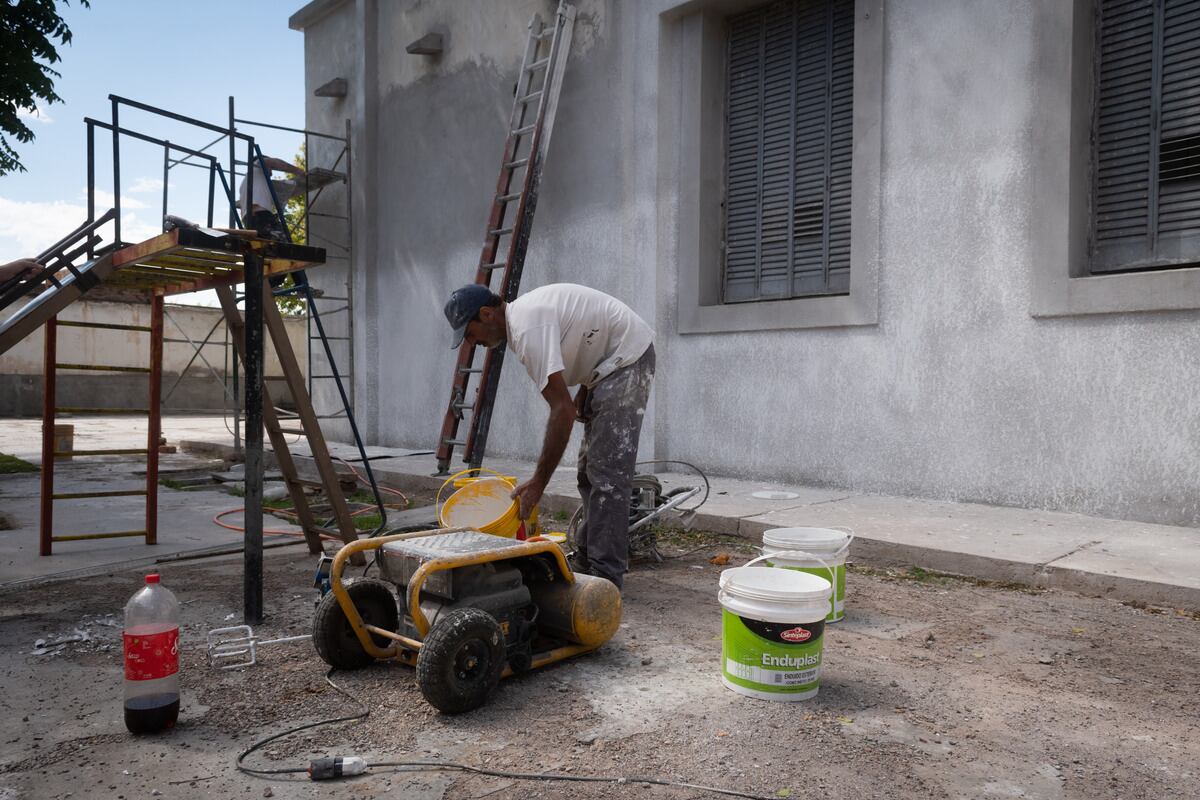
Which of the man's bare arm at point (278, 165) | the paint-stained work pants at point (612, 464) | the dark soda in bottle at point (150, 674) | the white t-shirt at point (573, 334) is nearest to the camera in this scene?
the dark soda in bottle at point (150, 674)

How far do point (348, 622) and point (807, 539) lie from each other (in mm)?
1963

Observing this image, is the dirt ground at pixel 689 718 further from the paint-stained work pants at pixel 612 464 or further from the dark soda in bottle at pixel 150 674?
the paint-stained work pants at pixel 612 464

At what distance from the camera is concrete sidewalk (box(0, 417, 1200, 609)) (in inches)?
169

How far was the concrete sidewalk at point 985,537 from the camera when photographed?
430cm

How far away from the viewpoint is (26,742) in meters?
2.72

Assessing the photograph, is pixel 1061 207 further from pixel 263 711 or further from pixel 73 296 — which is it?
pixel 73 296

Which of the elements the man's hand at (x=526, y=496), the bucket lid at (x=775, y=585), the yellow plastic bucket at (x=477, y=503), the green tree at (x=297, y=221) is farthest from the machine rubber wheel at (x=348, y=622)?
the green tree at (x=297, y=221)

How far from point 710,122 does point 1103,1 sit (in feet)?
10.7

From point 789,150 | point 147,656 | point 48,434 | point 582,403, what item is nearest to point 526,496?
point 582,403

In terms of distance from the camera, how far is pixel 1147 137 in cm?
571

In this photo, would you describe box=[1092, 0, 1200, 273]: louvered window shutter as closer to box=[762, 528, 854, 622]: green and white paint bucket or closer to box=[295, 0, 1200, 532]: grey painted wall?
box=[295, 0, 1200, 532]: grey painted wall

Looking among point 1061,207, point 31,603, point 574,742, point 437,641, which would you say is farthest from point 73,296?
point 1061,207

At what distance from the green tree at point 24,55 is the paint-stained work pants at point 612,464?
1145 cm

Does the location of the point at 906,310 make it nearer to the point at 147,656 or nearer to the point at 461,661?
the point at 461,661
